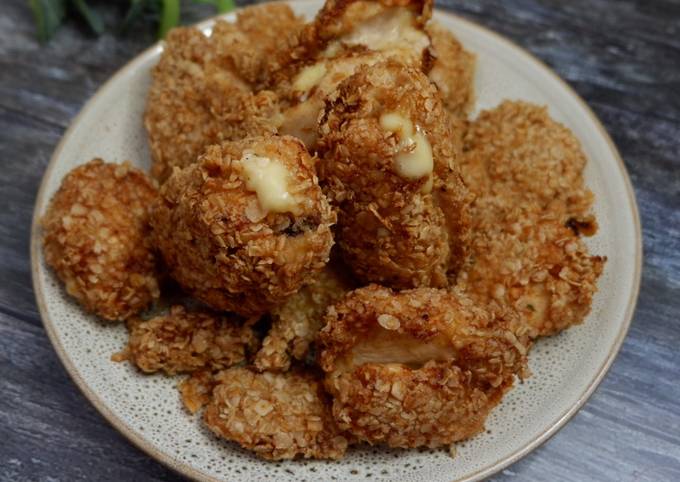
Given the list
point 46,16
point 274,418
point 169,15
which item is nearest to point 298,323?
point 274,418

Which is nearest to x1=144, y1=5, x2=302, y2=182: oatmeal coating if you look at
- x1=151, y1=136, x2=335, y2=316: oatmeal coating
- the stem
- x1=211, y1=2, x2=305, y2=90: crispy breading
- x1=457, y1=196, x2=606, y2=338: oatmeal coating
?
x1=211, y1=2, x2=305, y2=90: crispy breading

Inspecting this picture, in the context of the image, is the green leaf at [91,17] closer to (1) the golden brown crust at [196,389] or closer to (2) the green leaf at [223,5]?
(2) the green leaf at [223,5]

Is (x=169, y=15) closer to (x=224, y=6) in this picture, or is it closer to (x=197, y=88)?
(x=224, y=6)

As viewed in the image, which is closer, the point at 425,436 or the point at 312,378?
the point at 425,436

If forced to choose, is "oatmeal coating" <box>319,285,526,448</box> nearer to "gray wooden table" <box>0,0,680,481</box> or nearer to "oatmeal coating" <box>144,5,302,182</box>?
"gray wooden table" <box>0,0,680,481</box>

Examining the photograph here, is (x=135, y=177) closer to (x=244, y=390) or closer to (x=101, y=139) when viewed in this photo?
(x=101, y=139)

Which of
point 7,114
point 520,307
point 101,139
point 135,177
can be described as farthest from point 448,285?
point 7,114
